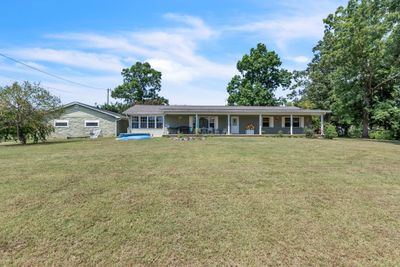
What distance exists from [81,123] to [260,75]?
2725cm

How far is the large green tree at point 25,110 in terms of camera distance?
16688mm

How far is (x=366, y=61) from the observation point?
22.2 meters

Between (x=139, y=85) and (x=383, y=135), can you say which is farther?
(x=139, y=85)

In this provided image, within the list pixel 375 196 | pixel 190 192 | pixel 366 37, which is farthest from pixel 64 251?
pixel 366 37

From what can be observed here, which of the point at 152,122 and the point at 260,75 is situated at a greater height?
the point at 260,75

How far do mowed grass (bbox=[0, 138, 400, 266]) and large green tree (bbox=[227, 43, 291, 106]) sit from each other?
3311cm

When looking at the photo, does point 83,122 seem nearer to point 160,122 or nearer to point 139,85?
point 160,122

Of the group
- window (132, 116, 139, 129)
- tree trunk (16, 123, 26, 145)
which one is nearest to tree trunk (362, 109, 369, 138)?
window (132, 116, 139, 129)

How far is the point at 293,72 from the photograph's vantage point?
127ft

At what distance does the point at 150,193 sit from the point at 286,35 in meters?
19.2

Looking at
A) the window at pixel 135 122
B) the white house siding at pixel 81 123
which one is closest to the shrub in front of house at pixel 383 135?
the window at pixel 135 122

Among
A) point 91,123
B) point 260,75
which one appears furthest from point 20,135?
point 260,75

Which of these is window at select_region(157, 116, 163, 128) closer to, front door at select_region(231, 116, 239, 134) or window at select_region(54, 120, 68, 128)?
front door at select_region(231, 116, 239, 134)

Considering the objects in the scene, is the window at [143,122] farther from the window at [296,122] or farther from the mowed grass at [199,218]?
the mowed grass at [199,218]
